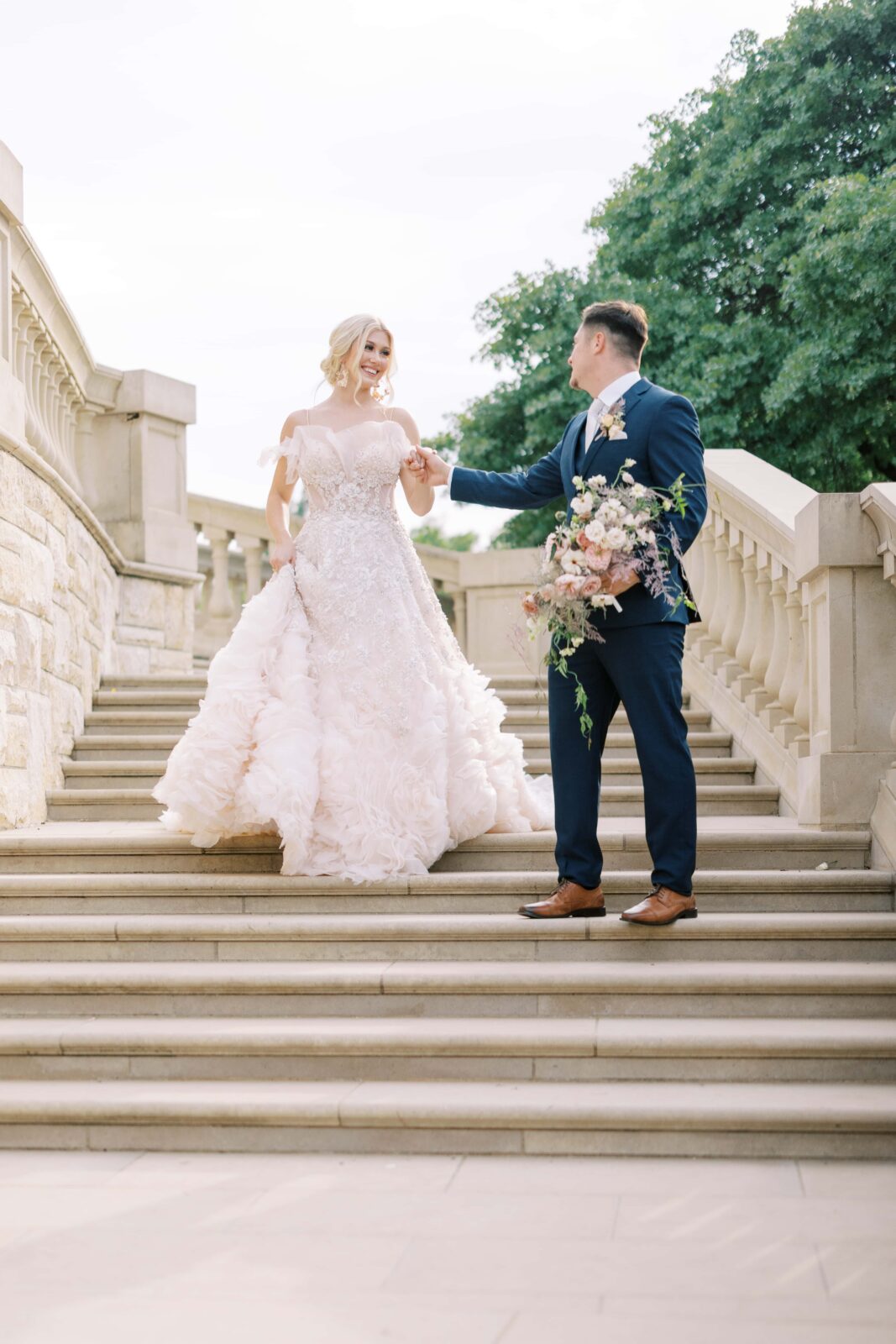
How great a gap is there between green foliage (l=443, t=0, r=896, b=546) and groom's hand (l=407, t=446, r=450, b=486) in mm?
10326

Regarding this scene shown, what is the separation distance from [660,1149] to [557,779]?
4.68 feet

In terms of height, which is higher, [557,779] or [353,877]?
[557,779]

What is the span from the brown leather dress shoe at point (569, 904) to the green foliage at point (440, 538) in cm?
4632

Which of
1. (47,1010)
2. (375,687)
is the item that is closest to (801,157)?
(375,687)

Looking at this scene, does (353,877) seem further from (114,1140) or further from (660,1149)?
(660,1149)

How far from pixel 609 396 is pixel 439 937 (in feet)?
6.63

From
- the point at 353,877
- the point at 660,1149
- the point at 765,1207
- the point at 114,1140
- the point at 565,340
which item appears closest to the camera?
the point at 765,1207

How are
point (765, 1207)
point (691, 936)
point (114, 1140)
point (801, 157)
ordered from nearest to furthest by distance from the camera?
point (765, 1207) → point (114, 1140) → point (691, 936) → point (801, 157)

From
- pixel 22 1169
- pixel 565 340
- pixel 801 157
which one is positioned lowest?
pixel 22 1169

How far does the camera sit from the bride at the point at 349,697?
5.55 m

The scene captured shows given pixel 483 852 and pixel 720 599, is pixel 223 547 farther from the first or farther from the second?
pixel 483 852

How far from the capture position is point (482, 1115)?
13.7 ft

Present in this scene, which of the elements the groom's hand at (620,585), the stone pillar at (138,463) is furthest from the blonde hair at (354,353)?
the stone pillar at (138,463)

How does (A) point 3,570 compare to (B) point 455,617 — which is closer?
(A) point 3,570
